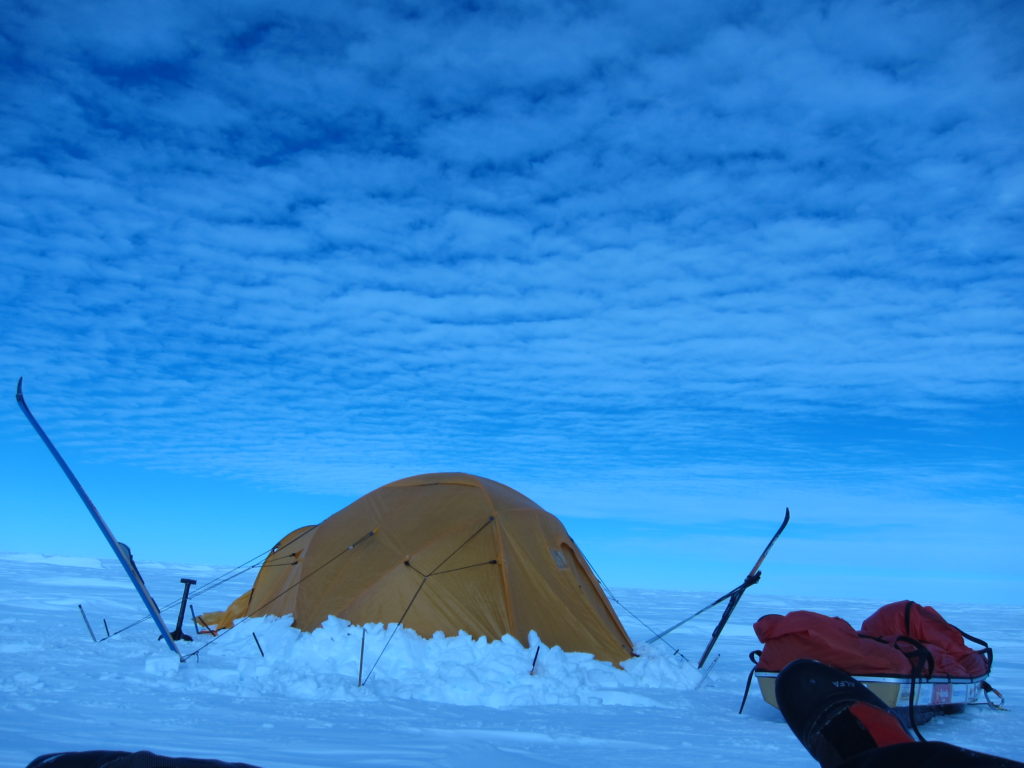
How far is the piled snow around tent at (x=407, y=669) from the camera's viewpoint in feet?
28.8

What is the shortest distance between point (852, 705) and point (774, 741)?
3697 millimetres

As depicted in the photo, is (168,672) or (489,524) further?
(489,524)

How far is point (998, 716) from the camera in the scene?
9023mm

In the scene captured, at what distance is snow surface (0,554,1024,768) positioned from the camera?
236 inches

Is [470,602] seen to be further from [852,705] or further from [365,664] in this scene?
[852,705]

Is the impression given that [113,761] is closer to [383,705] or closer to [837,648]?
[383,705]

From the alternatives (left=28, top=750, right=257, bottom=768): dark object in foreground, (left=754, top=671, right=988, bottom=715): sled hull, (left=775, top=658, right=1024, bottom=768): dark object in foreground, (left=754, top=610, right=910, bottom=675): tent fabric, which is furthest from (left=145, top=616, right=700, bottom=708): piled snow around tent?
(left=28, top=750, right=257, bottom=768): dark object in foreground

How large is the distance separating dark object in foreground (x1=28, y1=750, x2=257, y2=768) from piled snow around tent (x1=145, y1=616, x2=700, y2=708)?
21.2ft

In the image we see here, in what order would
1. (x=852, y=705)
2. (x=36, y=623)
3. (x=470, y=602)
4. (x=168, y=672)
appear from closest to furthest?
(x=852, y=705), (x=168, y=672), (x=470, y=602), (x=36, y=623)

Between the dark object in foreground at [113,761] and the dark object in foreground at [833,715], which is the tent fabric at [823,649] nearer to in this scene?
the dark object in foreground at [833,715]

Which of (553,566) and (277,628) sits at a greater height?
(553,566)

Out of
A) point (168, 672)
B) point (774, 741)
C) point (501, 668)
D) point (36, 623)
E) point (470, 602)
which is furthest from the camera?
point (36, 623)

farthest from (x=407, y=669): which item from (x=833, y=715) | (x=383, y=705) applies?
(x=833, y=715)

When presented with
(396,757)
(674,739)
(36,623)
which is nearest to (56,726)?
(396,757)
